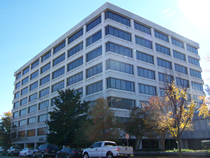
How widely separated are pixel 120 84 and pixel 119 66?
3166 millimetres

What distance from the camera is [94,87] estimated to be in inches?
1547

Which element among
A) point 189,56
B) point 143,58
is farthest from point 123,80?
point 189,56

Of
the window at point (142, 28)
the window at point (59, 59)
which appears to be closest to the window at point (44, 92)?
the window at point (59, 59)

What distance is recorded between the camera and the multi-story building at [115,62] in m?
37.4

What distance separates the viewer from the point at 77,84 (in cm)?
4384

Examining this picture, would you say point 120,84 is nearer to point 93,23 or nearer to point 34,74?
point 93,23

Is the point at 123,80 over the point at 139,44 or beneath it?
beneath

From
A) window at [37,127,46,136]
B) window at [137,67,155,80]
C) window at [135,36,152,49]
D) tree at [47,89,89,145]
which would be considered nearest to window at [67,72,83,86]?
tree at [47,89,89,145]

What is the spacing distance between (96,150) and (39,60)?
155 ft

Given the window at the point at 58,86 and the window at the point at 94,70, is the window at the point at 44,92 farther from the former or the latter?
the window at the point at 94,70

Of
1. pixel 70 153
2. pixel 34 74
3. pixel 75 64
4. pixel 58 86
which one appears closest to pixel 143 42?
pixel 75 64

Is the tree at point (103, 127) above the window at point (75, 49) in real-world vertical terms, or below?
below

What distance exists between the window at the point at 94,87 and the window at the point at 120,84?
7.67ft

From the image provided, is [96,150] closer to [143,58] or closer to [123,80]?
[123,80]
